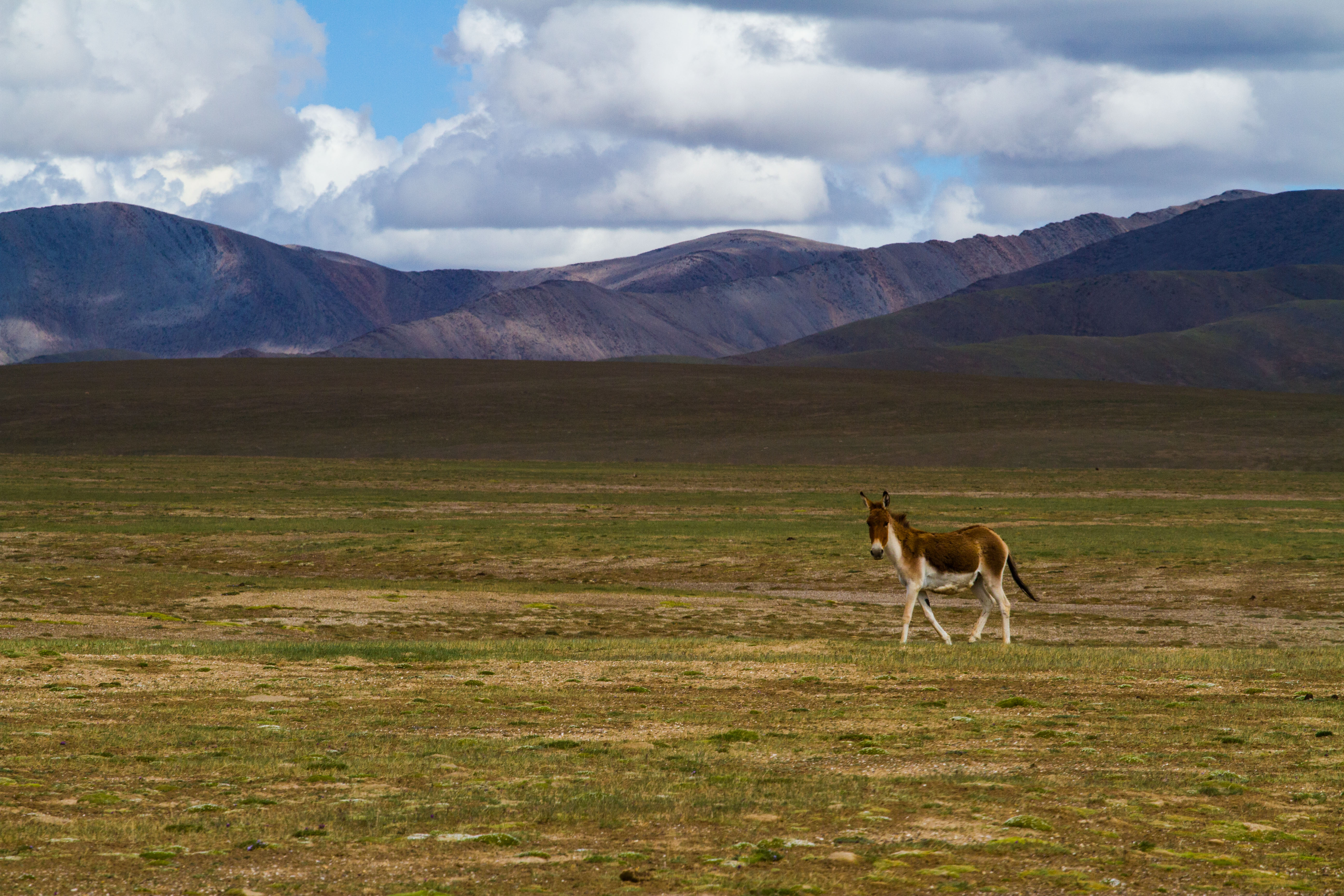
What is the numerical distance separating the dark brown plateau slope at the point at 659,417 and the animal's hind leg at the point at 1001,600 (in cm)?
6056

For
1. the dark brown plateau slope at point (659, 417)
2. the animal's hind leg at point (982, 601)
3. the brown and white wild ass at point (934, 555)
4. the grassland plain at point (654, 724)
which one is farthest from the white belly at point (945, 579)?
the dark brown plateau slope at point (659, 417)

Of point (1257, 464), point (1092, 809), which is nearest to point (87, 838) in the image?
point (1092, 809)

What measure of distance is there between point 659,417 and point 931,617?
87217 mm

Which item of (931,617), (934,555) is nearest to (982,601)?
(931,617)

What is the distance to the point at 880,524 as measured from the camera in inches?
802

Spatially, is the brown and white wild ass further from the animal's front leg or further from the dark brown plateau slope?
the dark brown plateau slope

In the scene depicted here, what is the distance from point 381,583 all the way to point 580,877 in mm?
25967

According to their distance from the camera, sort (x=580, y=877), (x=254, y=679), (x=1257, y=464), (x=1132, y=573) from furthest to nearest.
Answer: (x=1257, y=464) < (x=1132, y=573) < (x=254, y=679) < (x=580, y=877)

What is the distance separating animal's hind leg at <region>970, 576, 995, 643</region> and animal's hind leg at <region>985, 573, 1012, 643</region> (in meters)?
0.09

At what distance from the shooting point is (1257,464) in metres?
80.9

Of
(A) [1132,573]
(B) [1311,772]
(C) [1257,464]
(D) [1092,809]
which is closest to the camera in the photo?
(D) [1092,809]

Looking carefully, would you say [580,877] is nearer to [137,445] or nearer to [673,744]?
[673,744]

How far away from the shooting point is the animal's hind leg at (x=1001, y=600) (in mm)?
21188

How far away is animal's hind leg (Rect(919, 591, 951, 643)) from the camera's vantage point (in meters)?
20.6
